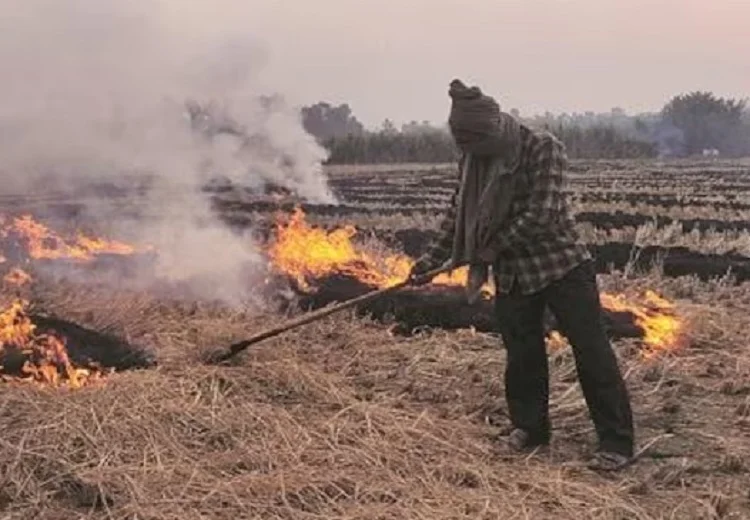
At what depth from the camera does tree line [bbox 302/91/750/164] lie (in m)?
49.9

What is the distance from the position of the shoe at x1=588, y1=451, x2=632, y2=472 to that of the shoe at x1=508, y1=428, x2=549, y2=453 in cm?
37

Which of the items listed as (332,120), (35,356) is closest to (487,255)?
(35,356)

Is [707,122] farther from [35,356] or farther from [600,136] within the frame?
[35,356]

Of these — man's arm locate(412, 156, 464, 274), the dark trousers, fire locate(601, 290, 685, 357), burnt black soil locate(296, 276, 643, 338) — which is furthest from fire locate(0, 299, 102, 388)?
fire locate(601, 290, 685, 357)

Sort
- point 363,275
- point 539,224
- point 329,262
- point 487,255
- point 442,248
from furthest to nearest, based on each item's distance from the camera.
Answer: point 329,262 < point 363,275 < point 442,248 < point 487,255 < point 539,224

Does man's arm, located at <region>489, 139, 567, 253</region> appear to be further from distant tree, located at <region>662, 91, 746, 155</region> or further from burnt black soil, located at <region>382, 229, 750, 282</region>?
distant tree, located at <region>662, 91, 746, 155</region>

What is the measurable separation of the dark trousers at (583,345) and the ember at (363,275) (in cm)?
192

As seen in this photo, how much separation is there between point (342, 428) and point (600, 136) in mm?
53264

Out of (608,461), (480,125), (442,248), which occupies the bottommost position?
(608,461)

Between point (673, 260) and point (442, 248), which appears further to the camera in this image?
point (673, 260)

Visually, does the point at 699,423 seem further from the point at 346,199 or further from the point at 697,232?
the point at 346,199

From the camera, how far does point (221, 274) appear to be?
9.05 meters

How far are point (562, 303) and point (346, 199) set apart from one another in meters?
21.2

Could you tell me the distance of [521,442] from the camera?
530 centimetres
